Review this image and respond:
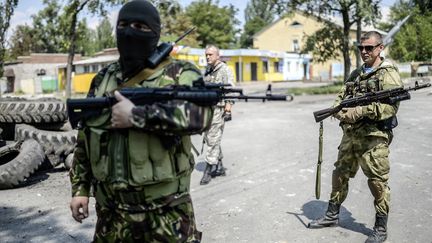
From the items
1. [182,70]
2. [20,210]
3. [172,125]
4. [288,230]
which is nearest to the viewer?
[172,125]

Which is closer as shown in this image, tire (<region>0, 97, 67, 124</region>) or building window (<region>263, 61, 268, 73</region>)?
tire (<region>0, 97, 67, 124</region>)

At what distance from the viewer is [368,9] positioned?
21.7m

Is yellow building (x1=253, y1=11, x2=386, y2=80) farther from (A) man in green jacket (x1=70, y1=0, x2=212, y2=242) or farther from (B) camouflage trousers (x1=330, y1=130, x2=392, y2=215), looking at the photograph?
(A) man in green jacket (x1=70, y1=0, x2=212, y2=242)

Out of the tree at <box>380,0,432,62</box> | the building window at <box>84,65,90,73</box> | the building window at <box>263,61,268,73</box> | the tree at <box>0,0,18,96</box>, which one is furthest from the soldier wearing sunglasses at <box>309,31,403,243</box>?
the building window at <box>263,61,268,73</box>

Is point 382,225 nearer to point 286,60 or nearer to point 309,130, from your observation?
point 309,130

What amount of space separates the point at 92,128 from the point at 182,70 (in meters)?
0.54

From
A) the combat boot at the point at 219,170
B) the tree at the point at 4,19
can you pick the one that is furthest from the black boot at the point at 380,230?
the tree at the point at 4,19

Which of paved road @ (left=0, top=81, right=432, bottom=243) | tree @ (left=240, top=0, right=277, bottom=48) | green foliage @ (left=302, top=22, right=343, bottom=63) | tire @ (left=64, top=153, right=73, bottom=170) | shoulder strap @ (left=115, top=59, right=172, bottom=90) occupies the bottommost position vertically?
paved road @ (left=0, top=81, right=432, bottom=243)

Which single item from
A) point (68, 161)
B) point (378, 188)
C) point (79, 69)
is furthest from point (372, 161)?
point (79, 69)

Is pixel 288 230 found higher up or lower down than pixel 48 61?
lower down

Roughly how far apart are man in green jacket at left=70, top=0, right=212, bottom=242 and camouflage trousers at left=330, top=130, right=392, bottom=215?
215 cm

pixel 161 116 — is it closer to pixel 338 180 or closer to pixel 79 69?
pixel 338 180

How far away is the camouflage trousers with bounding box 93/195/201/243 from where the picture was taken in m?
2.17

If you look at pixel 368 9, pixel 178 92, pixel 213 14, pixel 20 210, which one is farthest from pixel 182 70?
pixel 213 14
